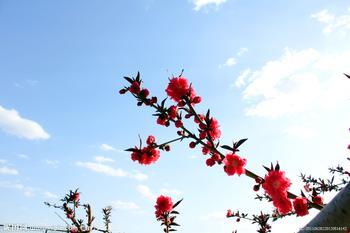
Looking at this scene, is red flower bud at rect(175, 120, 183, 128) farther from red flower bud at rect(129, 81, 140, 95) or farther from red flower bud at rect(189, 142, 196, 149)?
red flower bud at rect(129, 81, 140, 95)

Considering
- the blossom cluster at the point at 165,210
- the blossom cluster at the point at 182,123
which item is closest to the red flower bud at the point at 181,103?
the blossom cluster at the point at 182,123

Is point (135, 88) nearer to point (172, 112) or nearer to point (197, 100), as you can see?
point (172, 112)

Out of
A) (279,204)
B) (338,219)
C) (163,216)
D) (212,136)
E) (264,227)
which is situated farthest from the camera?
(264,227)

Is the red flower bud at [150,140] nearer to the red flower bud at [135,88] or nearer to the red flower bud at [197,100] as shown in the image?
the red flower bud at [135,88]

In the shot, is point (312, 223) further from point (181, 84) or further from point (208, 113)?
point (181, 84)

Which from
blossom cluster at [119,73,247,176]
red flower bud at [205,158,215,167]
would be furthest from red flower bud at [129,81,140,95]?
red flower bud at [205,158,215,167]

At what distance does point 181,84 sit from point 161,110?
35 centimetres

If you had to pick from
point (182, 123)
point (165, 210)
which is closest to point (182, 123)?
point (182, 123)

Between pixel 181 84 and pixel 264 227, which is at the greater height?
pixel 181 84

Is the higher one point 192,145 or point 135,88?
point 135,88

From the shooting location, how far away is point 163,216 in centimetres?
362

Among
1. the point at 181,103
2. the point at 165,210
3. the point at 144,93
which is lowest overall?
the point at 165,210

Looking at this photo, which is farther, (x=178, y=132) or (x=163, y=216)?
(x=163, y=216)

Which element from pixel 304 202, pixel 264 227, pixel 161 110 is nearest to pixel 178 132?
pixel 161 110
